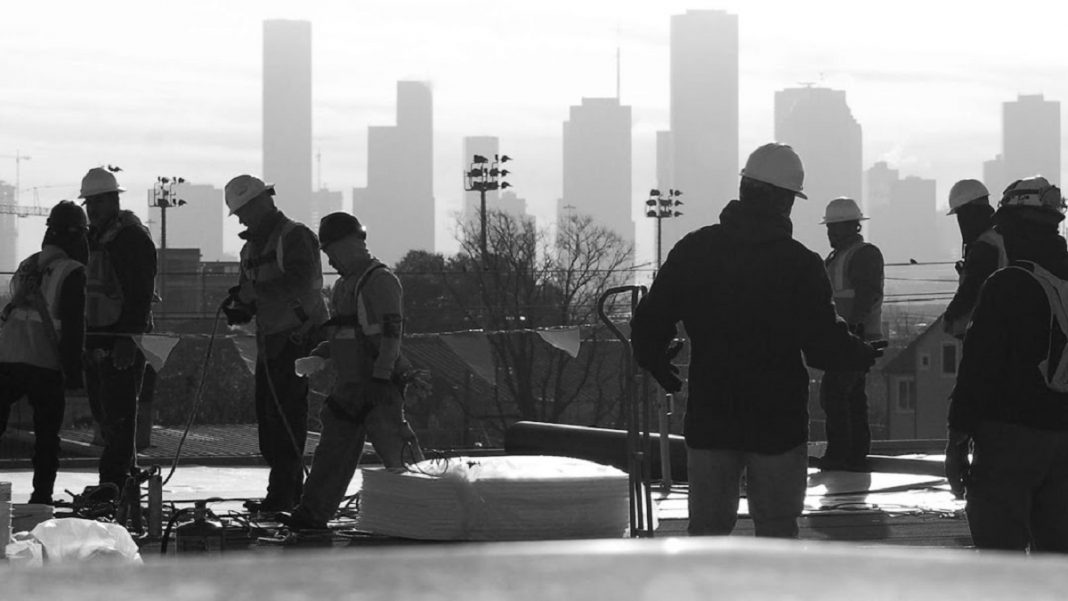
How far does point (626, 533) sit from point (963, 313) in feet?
8.25

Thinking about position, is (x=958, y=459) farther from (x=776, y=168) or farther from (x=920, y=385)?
(x=920, y=385)

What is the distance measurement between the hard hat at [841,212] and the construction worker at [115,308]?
4.81m

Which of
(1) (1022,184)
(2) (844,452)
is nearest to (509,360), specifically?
(2) (844,452)

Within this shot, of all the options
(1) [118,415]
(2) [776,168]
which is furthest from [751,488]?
(1) [118,415]

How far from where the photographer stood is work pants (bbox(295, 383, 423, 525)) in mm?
9188

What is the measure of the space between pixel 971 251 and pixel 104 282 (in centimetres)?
500

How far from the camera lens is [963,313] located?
10.2 metres

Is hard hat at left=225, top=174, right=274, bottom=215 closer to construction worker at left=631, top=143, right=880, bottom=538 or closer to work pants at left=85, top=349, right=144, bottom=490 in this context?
work pants at left=85, top=349, right=144, bottom=490

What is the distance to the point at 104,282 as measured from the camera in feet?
34.9

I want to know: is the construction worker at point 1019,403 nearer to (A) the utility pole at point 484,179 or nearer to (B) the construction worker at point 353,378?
(B) the construction worker at point 353,378

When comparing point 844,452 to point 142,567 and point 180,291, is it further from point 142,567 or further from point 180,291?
point 180,291

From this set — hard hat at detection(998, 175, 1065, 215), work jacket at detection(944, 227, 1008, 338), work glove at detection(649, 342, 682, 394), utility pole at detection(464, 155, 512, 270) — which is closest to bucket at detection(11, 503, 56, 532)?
work glove at detection(649, 342, 682, 394)

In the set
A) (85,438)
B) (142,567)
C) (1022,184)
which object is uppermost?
(1022,184)

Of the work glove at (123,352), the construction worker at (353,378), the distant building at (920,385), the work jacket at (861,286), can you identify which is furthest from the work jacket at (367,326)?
the distant building at (920,385)
